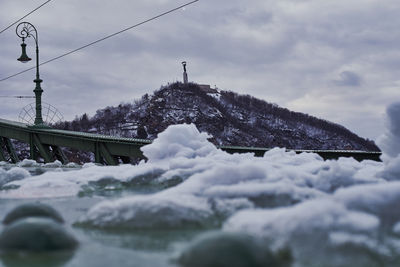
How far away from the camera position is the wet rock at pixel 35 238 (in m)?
3.80

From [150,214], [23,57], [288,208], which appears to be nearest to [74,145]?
[23,57]

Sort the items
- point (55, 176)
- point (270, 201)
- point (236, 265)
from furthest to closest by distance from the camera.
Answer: point (55, 176)
point (270, 201)
point (236, 265)

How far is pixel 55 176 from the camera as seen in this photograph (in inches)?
368

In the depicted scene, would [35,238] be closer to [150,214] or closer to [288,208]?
[150,214]

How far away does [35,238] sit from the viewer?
3803mm

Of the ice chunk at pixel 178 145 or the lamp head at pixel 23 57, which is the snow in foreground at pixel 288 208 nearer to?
the ice chunk at pixel 178 145

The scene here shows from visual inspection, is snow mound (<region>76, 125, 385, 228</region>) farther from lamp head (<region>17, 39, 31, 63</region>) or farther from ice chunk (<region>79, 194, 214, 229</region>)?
lamp head (<region>17, 39, 31, 63</region>)

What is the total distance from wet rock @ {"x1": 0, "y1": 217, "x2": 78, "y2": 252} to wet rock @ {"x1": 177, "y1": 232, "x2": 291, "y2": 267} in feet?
3.52

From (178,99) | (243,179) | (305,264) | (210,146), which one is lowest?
(305,264)

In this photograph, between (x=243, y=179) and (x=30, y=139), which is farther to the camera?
(x=30, y=139)

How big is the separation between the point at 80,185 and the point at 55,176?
0.87 metres

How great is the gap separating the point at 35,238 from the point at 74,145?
69.7 feet

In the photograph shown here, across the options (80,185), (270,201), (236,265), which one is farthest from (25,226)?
(80,185)

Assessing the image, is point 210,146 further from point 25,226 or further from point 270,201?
point 25,226
